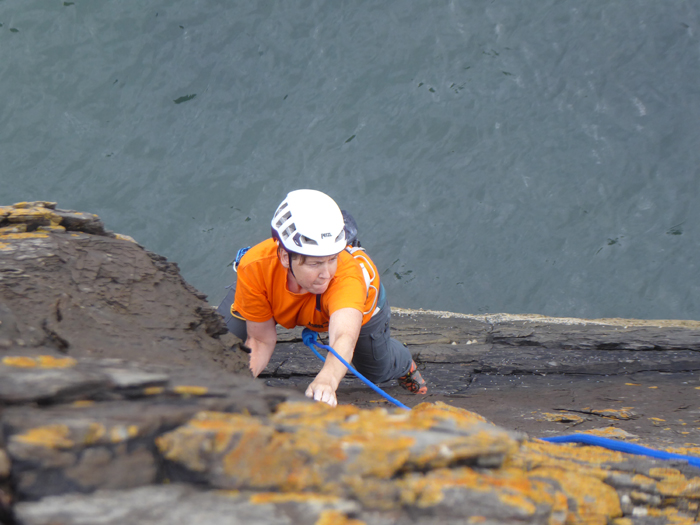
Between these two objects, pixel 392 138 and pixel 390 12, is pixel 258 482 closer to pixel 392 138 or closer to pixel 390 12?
pixel 392 138

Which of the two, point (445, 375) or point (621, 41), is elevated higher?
point (621, 41)

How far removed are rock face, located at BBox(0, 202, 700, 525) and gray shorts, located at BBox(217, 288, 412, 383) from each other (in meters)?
2.32

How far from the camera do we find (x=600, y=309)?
11.1 metres

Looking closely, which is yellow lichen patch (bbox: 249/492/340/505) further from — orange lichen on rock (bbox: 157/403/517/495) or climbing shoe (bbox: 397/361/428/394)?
climbing shoe (bbox: 397/361/428/394)

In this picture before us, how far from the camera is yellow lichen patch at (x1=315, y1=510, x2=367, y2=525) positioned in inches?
67.3

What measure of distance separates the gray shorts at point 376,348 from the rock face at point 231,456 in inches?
91.4

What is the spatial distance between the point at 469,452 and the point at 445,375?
170 inches

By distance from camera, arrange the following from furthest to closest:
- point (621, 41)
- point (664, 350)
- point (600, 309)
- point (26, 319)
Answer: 1. point (621, 41)
2. point (600, 309)
3. point (664, 350)
4. point (26, 319)

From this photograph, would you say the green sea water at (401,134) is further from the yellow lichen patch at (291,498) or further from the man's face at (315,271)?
the yellow lichen patch at (291,498)

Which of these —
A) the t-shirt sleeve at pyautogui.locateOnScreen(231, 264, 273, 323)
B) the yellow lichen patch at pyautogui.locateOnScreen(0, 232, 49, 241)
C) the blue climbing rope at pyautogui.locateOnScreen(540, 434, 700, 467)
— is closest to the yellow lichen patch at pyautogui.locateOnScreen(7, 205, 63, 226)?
the yellow lichen patch at pyautogui.locateOnScreen(0, 232, 49, 241)

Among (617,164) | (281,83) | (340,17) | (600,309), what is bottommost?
(600,309)

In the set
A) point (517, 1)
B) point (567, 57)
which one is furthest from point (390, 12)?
point (567, 57)

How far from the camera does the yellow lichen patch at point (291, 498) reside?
69.2 inches

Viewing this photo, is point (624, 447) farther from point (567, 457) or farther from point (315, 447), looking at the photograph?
point (315, 447)
